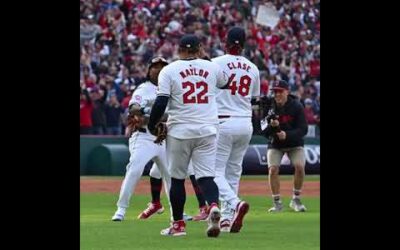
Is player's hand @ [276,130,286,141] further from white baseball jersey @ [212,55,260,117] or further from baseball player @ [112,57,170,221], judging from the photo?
white baseball jersey @ [212,55,260,117]

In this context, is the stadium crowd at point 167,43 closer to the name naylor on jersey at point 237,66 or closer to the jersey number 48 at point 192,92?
the name naylor on jersey at point 237,66

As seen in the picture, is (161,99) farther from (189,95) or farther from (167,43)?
(167,43)

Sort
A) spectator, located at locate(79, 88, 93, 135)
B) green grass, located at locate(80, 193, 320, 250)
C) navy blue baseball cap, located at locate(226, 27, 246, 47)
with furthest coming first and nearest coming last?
spectator, located at locate(79, 88, 93, 135), navy blue baseball cap, located at locate(226, 27, 246, 47), green grass, located at locate(80, 193, 320, 250)

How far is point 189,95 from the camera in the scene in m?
12.9

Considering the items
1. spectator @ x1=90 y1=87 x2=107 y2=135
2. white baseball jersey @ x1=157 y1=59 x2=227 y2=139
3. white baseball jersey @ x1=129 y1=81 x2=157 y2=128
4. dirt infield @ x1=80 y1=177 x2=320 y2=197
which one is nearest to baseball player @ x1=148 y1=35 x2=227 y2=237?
white baseball jersey @ x1=157 y1=59 x2=227 y2=139

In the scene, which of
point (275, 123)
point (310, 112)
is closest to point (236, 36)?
point (275, 123)

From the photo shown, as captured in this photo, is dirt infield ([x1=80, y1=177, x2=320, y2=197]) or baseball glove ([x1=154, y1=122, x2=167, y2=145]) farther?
dirt infield ([x1=80, y1=177, x2=320, y2=197])

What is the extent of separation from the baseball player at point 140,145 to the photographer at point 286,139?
10.7 ft

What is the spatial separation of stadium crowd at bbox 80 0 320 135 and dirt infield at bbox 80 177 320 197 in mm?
2970

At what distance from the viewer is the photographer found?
18.6 metres
